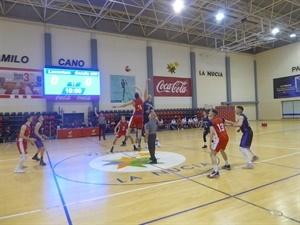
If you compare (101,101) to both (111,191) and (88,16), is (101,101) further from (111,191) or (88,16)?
(111,191)

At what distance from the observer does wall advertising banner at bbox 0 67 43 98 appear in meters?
14.3

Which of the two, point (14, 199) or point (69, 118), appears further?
point (69, 118)

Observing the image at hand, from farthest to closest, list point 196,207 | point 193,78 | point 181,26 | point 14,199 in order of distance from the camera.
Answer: point 193,78 → point 181,26 → point 14,199 → point 196,207

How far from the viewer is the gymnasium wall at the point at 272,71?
78.3 feet

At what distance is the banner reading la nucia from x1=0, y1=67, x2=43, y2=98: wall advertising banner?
77.5ft

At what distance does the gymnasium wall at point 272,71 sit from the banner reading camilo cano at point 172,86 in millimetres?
10543

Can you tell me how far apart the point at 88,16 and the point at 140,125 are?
12.4m

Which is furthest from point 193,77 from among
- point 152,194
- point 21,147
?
point 152,194

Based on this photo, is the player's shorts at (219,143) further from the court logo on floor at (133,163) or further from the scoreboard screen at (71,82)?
the scoreboard screen at (71,82)

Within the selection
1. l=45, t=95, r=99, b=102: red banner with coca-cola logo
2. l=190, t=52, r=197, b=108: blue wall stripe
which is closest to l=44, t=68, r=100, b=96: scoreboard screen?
l=45, t=95, r=99, b=102: red banner with coca-cola logo

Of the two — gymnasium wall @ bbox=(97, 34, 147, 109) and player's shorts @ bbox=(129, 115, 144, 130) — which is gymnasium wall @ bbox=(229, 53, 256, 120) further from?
player's shorts @ bbox=(129, 115, 144, 130)

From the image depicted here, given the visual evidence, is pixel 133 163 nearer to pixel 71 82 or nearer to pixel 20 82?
pixel 71 82

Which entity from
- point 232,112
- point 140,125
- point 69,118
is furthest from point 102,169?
point 232,112

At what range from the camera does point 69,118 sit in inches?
641
